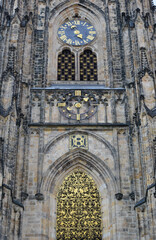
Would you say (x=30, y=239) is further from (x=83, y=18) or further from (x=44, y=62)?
(x=83, y=18)

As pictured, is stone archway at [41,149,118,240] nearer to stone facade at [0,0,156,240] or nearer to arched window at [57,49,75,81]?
stone facade at [0,0,156,240]

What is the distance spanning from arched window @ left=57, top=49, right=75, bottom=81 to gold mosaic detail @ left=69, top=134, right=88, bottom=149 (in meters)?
3.83

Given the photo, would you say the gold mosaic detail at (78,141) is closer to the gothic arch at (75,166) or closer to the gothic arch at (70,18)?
the gothic arch at (75,166)

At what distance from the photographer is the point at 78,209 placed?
16.9 metres

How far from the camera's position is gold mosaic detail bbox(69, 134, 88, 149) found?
1806cm

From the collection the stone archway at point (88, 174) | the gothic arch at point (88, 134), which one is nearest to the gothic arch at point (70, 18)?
the gothic arch at point (88, 134)

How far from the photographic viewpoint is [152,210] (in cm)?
1494

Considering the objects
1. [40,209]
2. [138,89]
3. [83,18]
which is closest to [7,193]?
[40,209]

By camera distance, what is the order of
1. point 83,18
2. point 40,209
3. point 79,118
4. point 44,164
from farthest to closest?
point 83,18, point 79,118, point 44,164, point 40,209

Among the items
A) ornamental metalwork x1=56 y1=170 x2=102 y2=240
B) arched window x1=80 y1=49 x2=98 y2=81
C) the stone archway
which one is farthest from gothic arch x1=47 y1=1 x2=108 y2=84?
ornamental metalwork x1=56 y1=170 x2=102 y2=240

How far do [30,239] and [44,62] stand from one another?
28.9 ft

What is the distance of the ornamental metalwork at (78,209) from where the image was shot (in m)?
16.4

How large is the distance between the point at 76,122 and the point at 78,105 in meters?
0.96

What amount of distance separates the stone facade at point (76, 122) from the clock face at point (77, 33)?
1.04ft
